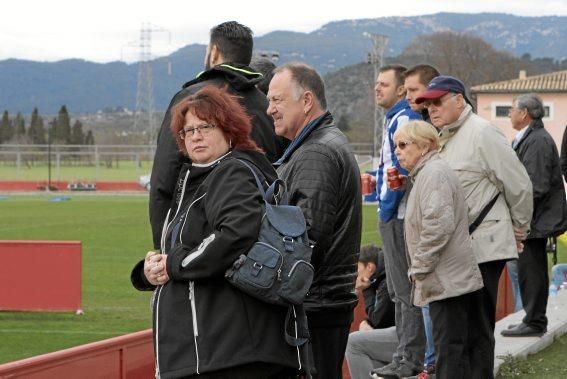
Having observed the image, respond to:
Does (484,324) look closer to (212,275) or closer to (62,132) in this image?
(212,275)

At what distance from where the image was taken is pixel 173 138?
183 inches

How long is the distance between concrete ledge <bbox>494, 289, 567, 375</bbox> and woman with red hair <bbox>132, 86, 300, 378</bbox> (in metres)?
4.01

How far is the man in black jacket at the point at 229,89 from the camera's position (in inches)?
184

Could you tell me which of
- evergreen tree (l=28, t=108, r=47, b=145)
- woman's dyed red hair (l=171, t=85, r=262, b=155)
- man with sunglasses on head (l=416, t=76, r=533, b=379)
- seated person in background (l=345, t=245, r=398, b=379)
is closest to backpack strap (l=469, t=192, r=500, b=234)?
man with sunglasses on head (l=416, t=76, r=533, b=379)

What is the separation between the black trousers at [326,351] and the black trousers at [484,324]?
1.60 meters

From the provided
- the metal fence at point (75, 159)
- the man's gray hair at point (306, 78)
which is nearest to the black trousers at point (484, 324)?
the man's gray hair at point (306, 78)

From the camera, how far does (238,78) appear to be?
201 inches

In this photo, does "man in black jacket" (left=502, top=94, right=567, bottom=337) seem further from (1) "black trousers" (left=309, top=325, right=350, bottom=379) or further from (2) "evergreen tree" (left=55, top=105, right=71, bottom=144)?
(2) "evergreen tree" (left=55, top=105, right=71, bottom=144)

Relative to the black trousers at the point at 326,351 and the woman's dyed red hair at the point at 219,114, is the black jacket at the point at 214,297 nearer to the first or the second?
the woman's dyed red hair at the point at 219,114

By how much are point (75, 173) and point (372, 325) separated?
91462 mm

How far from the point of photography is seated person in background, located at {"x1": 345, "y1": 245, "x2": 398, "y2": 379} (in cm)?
721

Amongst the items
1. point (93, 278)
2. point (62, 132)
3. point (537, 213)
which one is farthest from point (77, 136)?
point (537, 213)

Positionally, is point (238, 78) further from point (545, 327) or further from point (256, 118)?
point (545, 327)

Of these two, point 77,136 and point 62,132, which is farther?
point 77,136
